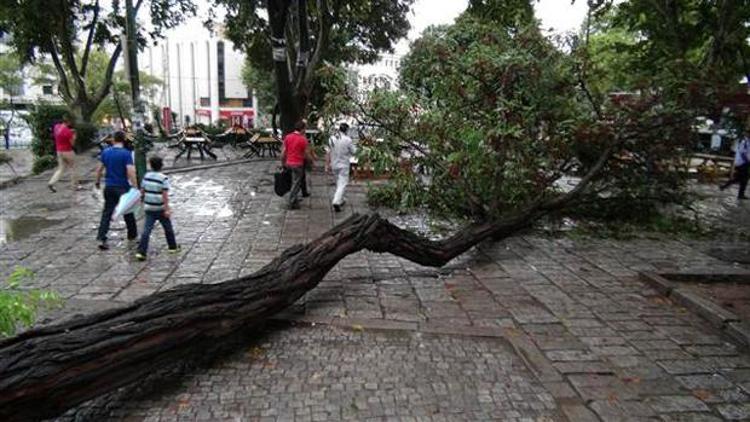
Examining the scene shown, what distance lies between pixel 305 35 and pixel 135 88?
208 inches

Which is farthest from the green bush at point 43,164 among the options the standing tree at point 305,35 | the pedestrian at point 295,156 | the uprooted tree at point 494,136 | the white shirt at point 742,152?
the white shirt at point 742,152

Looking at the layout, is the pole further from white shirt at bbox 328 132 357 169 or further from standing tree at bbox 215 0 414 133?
white shirt at bbox 328 132 357 169

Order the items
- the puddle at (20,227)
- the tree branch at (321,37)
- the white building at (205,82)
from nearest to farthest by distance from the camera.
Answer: the puddle at (20,227) → the tree branch at (321,37) → the white building at (205,82)

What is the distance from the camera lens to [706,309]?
17.7 ft

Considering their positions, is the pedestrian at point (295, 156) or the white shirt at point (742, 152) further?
the white shirt at point (742, 152)

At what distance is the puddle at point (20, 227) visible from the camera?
822 cm

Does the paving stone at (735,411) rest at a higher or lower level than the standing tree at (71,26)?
lower

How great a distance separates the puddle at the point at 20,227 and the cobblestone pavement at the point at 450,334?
0.53 feet

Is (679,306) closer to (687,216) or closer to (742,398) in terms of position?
(742,398)

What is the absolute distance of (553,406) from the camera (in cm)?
384

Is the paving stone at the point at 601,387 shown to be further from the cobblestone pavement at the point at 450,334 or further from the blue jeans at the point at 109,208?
the blue jeans at the point at 109,208

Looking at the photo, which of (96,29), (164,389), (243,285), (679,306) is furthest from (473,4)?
(96,29)

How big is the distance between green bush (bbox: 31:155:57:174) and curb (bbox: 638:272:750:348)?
50.5 feet

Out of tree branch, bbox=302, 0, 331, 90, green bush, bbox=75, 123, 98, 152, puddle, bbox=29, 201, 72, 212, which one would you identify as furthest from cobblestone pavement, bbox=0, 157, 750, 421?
green bush, bbox=75, 123, 98, 152
